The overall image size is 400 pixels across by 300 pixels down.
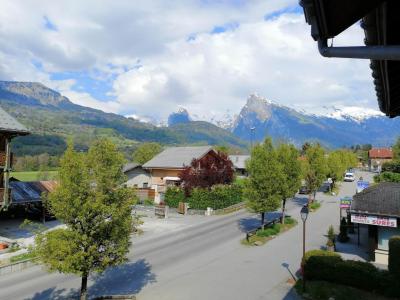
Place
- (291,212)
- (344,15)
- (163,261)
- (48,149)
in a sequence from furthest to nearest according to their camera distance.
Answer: (48,149)
(291,212)
(163,261)
(344,15)

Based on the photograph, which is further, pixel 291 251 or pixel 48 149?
pixel 48 149

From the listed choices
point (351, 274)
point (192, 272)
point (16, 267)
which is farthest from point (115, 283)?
point (351, 274)

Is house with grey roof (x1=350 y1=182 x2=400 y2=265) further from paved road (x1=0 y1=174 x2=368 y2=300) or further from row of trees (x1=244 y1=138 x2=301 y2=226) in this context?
row of trees (x1=244 y1=138 x2=301 y2=226)

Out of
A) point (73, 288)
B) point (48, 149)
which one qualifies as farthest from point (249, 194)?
point (48, 149)

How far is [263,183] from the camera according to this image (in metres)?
28.6

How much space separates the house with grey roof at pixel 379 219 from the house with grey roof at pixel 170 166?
30.0 m

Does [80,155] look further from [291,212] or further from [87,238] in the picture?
[291,212]

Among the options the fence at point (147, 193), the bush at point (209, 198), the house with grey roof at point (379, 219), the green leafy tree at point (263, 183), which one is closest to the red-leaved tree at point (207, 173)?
the bush at point (209, 198)

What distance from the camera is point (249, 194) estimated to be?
28.8 metres

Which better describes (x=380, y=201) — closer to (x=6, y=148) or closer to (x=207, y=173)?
(x=207, y=173)

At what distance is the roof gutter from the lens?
390cm

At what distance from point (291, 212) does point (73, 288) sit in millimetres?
26194

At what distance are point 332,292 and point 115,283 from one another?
33.2 ft

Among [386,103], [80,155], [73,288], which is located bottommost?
[73,288]
